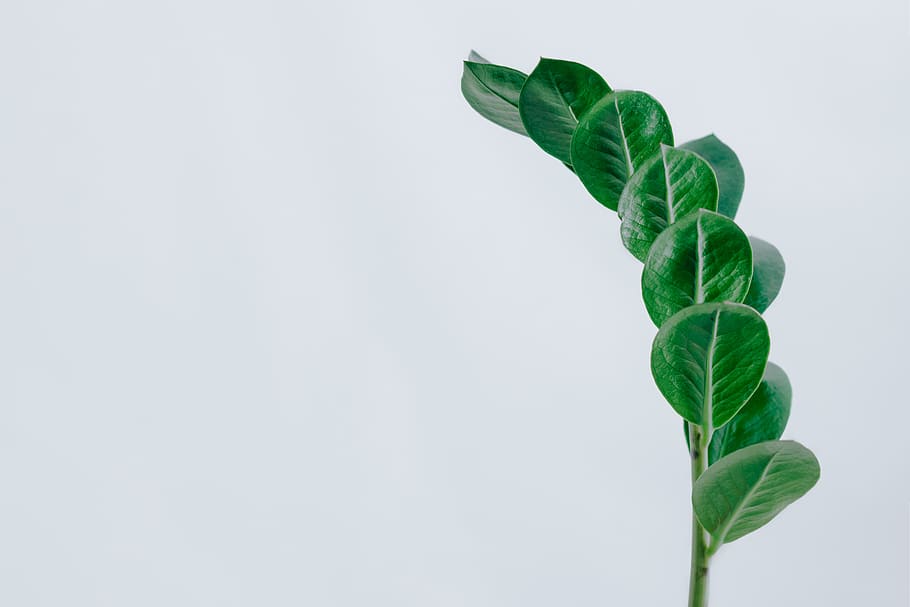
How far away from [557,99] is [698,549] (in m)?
0.26

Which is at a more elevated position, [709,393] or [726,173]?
[726,173]

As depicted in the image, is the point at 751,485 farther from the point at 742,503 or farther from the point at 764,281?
the point at 764,281

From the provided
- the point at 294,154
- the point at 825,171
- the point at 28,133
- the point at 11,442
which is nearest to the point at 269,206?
the point at 294,154

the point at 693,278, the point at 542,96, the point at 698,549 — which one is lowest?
the point at 698,549

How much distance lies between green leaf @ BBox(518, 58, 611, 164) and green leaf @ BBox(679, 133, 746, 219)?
0.29 feet

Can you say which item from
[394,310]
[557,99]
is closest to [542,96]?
[557,99]

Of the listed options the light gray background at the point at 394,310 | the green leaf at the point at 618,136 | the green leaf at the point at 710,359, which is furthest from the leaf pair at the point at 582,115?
the light gray background at the point at 394,310

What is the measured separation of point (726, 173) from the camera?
55 centimetres

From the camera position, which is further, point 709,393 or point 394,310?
point 394,310

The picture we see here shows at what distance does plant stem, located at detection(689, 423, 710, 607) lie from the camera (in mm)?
485

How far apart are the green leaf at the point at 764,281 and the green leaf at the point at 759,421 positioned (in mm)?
47

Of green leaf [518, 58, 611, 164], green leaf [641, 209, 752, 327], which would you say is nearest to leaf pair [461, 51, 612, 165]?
green leaf [518, 58, 611, 164]

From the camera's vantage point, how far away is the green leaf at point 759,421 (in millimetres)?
510

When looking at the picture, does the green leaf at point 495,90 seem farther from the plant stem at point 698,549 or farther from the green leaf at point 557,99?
the plant stem at point 698,549
